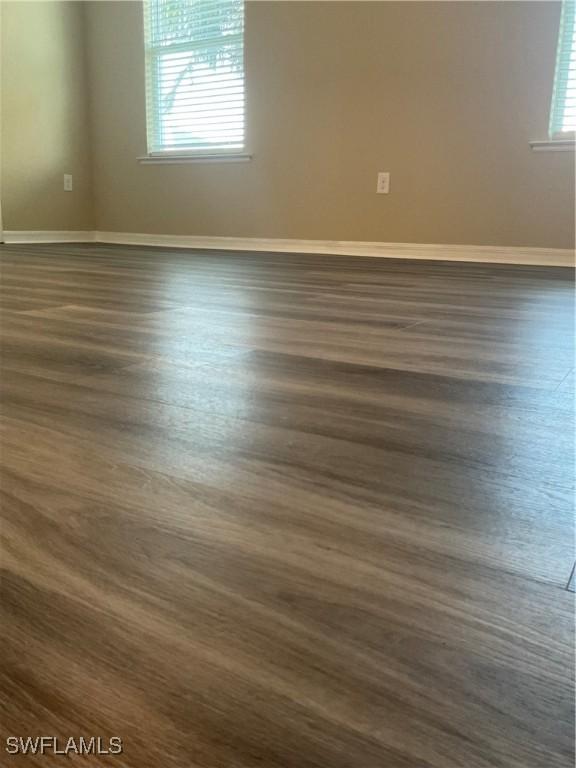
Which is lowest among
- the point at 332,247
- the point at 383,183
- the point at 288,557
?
the point at 288,557

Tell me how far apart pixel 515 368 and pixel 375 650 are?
804 millimetres

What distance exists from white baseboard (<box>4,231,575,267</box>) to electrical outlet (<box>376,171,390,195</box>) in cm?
28

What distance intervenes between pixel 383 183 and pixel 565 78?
963mm

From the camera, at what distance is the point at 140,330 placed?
1359mm

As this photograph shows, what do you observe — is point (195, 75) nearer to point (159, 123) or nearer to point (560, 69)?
point (159, 123)

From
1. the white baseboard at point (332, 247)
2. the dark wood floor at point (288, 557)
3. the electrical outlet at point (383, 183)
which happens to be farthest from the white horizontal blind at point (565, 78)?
the dark wood floor at point (288, 557)

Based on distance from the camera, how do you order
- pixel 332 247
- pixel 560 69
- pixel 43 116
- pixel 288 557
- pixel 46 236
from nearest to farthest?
pixel 288 557 → pixel 560 69 → pixel 332 247 → pixel 43 116 → pixel 46 236

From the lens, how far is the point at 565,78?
297 centimetres

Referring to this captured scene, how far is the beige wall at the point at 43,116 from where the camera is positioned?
401cm

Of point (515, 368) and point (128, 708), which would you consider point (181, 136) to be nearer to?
point (515, 368)

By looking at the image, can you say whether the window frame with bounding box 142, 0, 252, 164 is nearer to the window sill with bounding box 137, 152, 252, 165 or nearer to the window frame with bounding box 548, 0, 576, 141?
the window sill with bounding box 137, 152, 252, 165

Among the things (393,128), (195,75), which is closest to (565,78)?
(393,128)

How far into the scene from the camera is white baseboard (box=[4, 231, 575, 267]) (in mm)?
3170

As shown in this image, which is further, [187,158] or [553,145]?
[187,158]
